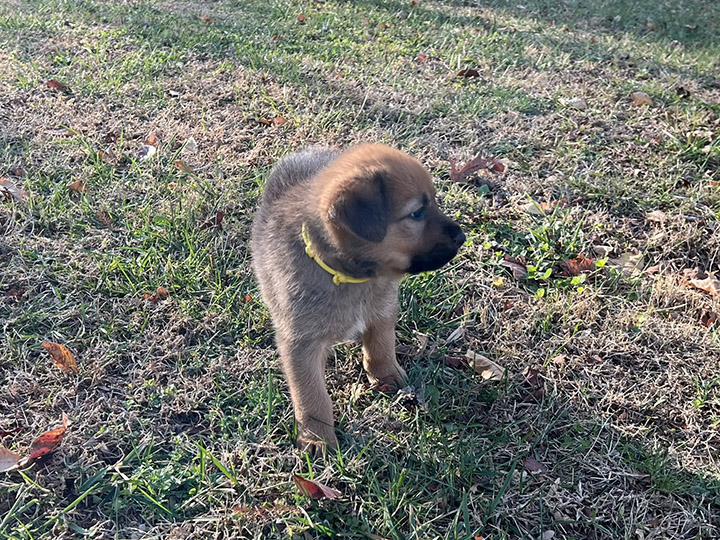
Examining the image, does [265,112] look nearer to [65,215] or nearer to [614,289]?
[65,215]

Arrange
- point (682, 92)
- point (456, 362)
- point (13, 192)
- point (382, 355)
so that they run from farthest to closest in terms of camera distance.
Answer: point (682, 92)
point (13, 192)
point (456, 362)
point (382, 355)

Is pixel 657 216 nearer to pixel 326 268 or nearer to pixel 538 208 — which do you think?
pixel 538 208

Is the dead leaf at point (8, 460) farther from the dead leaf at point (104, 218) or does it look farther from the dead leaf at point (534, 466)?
the dead leaf at point (534, 466)

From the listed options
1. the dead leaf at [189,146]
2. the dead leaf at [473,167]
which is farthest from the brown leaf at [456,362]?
the dead leaf at [189,146]

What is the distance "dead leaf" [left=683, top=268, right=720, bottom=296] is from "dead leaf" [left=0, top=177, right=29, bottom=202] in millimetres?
4173

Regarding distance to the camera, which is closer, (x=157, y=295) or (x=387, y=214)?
(x=387, y=214)

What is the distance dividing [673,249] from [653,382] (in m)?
1.13

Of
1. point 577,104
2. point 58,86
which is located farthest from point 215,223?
point 577,104

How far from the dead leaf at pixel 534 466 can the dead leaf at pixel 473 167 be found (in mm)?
2210

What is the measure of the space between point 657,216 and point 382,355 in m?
2.26

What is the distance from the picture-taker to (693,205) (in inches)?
151

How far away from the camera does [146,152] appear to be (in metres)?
4.23

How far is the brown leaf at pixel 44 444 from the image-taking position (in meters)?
2.37

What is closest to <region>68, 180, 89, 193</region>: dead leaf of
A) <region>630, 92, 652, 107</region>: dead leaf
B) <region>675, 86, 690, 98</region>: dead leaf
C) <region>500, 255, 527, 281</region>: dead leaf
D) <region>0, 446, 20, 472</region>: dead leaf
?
<region>0, 446, 20, 472</region>: dead leaf
